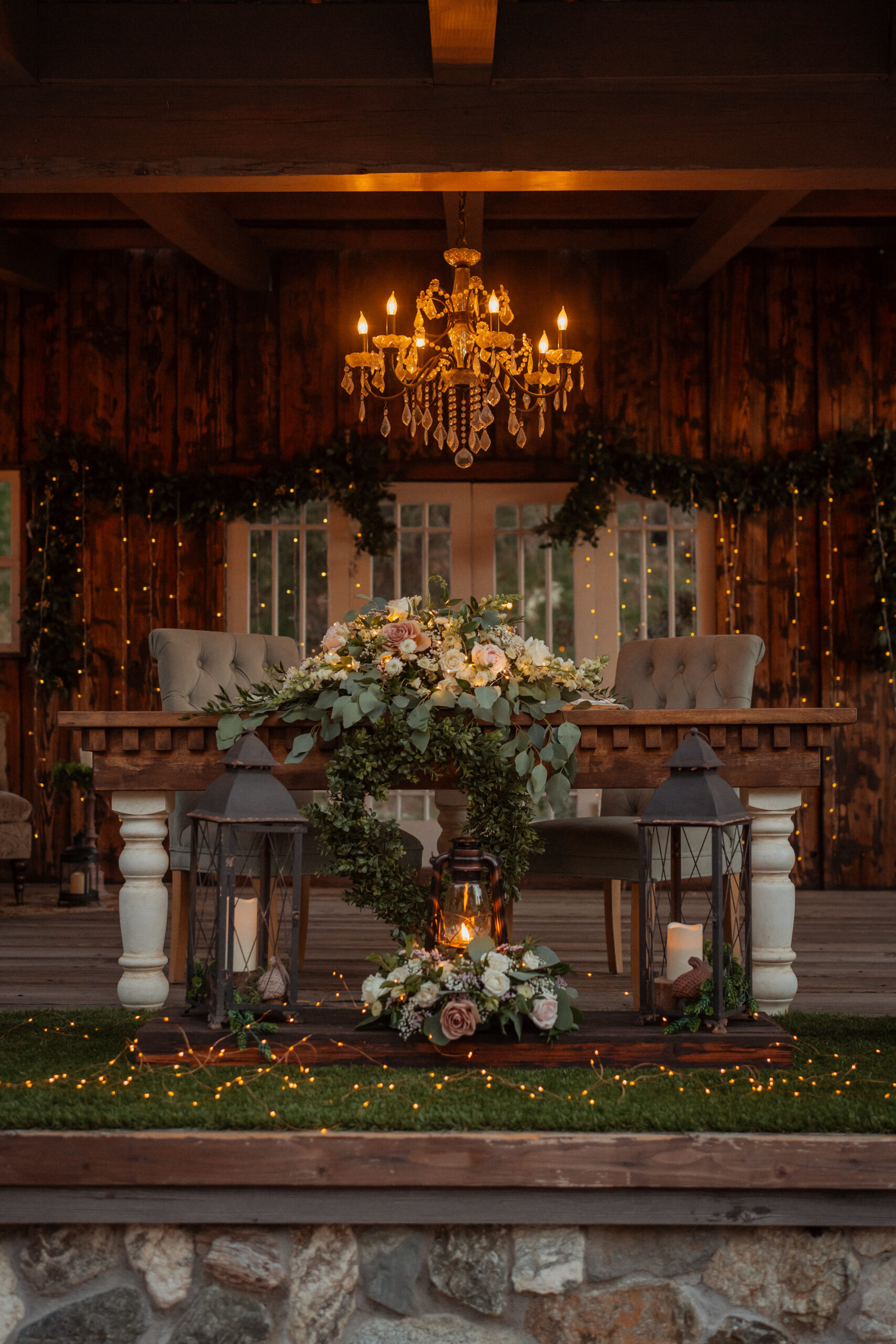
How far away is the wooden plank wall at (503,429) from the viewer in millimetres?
5457

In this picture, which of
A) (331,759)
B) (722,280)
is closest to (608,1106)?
(331,759)

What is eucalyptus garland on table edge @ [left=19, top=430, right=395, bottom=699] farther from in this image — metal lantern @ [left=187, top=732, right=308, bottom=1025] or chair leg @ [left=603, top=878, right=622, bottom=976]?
metal lantern @ [left=187, top=732, right=308, bottom=1025]

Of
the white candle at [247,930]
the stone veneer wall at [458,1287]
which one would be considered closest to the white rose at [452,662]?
the white candle at [247,930]

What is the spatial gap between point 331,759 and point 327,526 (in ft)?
11.3

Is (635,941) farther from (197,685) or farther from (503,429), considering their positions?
(503,429)

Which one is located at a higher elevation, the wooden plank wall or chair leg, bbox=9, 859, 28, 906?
the wooden plank wall

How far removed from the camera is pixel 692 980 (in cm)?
200

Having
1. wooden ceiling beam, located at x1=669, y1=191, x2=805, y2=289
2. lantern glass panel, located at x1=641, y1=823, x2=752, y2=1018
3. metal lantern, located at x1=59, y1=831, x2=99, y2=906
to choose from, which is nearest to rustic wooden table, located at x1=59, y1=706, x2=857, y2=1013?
lantern glass panel, located at x1=641, y1=823, x2=752, y2=1018

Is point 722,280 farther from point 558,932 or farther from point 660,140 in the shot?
point 558,932

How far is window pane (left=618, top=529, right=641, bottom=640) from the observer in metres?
5.55

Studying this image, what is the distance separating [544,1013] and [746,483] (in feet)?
13.3

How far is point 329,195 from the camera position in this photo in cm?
500

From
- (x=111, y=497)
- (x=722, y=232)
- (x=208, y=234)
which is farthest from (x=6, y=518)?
(x=722, y=232)

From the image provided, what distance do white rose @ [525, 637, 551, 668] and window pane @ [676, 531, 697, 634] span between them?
3.45 meters
